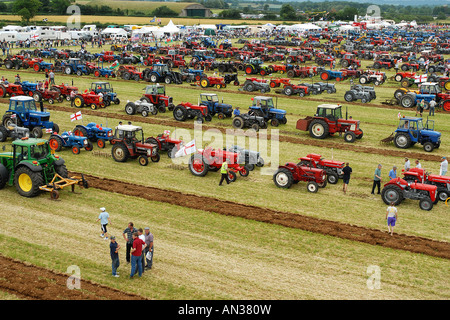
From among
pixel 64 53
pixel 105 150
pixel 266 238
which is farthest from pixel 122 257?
pixel 64 53

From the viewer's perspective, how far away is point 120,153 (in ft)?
59.6

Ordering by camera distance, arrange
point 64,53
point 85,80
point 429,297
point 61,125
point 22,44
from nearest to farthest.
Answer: point 429,297 < point 61,125 < point 85,80 < point 64,53 < point 22,44

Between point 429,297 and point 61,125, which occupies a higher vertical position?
point 61,125

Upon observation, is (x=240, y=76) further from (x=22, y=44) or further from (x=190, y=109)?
(x=22, y=44)

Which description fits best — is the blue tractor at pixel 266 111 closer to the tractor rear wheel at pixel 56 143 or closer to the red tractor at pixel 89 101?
the red tractor at pixel 89 101

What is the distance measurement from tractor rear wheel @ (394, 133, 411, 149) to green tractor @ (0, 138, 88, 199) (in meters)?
14.1

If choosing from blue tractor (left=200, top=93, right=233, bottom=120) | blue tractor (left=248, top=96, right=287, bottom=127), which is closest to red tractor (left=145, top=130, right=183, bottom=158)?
blue tractor (left=248, top=96, right=287, bottom=127)

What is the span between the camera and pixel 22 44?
5891 centimetres

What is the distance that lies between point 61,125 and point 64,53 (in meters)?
28.1

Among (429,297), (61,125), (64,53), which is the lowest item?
(429,297)

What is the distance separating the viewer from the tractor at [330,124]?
2194cm

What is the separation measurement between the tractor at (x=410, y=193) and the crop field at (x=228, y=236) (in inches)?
11.4

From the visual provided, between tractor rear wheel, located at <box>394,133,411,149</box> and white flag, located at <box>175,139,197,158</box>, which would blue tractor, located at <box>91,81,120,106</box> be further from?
tractor rear wheel, located at <box>394,133,411,149</box>

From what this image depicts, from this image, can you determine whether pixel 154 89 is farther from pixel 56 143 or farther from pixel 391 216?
pixel 391 216
